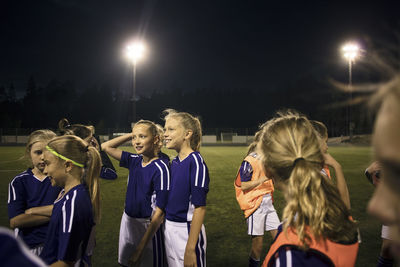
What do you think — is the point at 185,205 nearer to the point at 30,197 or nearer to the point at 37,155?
the point at 30,197

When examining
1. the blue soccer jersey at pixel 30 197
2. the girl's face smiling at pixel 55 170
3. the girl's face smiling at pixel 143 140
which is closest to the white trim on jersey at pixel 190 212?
the girl's face smiling at pixel 143 140

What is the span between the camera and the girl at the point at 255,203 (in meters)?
4.16

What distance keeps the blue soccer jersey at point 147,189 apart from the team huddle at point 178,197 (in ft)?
0.04

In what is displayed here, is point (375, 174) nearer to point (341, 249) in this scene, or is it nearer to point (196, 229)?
point (196, 229)

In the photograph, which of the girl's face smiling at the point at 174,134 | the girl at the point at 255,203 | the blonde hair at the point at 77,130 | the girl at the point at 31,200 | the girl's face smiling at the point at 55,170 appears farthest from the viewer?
the girl at the point at 255,203

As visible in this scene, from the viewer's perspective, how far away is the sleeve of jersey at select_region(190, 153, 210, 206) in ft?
9.48

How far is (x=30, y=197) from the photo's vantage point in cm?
298

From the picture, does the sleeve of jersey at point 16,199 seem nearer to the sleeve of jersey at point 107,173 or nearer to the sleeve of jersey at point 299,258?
the sleeve of jersey at point 107,173

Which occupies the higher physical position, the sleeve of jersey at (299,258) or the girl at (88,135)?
the girl at (88,135)

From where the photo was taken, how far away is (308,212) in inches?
56.2

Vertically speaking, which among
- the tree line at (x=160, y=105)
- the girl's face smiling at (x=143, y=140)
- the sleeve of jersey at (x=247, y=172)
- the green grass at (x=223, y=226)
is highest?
the tree line at (x=160, y=105)

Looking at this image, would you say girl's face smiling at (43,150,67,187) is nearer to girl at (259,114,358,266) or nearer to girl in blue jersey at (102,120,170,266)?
girl in blue jersey at (102,120,170,266)

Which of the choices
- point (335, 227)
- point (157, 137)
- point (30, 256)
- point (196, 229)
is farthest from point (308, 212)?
point (157, 137)

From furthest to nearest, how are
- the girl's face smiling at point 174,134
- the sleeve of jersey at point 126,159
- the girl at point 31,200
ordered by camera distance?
1. the sleeve of jersey at point 126,159
2. the girl's face smiling at point 174,134
3. the girl at point 31,200
